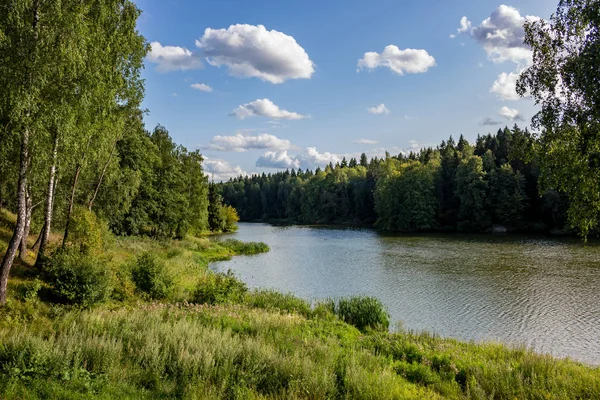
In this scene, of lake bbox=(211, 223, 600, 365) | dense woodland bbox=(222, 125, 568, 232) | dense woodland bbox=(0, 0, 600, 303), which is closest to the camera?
dense woodland bbox=(0, 0, 600, 303)

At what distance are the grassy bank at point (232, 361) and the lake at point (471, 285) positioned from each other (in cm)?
513

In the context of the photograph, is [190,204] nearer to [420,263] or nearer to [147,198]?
[147,198]

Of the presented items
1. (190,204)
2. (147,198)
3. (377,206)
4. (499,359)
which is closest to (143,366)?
(499,359)

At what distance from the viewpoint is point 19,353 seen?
7.41 m

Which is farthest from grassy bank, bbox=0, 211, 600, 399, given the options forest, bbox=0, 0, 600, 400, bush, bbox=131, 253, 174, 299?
bush, bbox=131, 253, 174, 299

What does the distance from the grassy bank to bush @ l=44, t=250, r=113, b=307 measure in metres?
0.34

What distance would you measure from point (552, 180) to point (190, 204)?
1759 inches

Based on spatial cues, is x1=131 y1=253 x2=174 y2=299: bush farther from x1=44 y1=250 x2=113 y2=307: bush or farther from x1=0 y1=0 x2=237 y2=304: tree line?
x1=0 y1=0 x2=237 y2=304: tree line

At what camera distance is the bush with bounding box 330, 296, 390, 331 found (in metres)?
16.2

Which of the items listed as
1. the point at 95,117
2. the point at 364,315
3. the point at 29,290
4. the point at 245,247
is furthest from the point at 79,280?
the point at 245,247

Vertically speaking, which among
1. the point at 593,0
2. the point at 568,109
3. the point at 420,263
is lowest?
the point at 420,263

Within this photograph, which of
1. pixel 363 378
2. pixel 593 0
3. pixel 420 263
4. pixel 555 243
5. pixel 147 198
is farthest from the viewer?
pixel 555 243

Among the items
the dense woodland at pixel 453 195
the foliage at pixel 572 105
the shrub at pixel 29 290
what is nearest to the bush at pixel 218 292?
the shrub at pixel 29 290

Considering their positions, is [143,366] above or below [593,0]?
below
